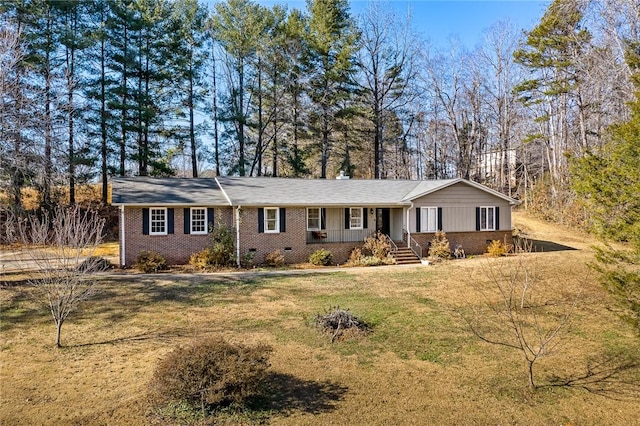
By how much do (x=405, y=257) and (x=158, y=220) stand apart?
1207cm

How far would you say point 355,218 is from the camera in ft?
70.9

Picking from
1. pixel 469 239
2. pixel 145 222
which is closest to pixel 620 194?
pixel 469 239

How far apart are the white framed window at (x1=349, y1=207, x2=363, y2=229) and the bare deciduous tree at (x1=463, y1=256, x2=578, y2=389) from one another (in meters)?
8.70

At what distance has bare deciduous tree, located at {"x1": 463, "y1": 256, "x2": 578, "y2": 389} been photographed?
354 inches

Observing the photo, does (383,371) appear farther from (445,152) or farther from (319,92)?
(445,152)

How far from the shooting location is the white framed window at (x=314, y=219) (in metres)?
20.9

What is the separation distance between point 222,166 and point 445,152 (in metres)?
24.1

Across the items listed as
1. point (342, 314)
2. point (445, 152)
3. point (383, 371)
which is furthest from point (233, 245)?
point (445, 152)

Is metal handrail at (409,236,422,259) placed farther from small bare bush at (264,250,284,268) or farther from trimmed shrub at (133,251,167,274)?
trimmed shrub at (133,251,167,274)

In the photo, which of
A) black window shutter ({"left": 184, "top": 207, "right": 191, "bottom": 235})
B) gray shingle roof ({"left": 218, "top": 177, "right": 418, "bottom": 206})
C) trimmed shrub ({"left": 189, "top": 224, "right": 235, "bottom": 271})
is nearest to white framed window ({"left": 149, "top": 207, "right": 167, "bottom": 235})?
black window shutter ({"left": 184, "top": 207, "right": 191, "bottom": 235})

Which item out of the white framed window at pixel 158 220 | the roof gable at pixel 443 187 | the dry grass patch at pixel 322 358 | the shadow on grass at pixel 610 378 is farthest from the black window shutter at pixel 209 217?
the shadow on grass at pixel 610 378

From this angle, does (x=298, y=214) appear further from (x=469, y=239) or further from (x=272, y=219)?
(x=469, y=239)

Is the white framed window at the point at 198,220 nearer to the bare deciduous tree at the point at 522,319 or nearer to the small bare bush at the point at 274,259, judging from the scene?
the small bare bush at the point at 274,259

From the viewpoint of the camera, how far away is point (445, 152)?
42625 mm
